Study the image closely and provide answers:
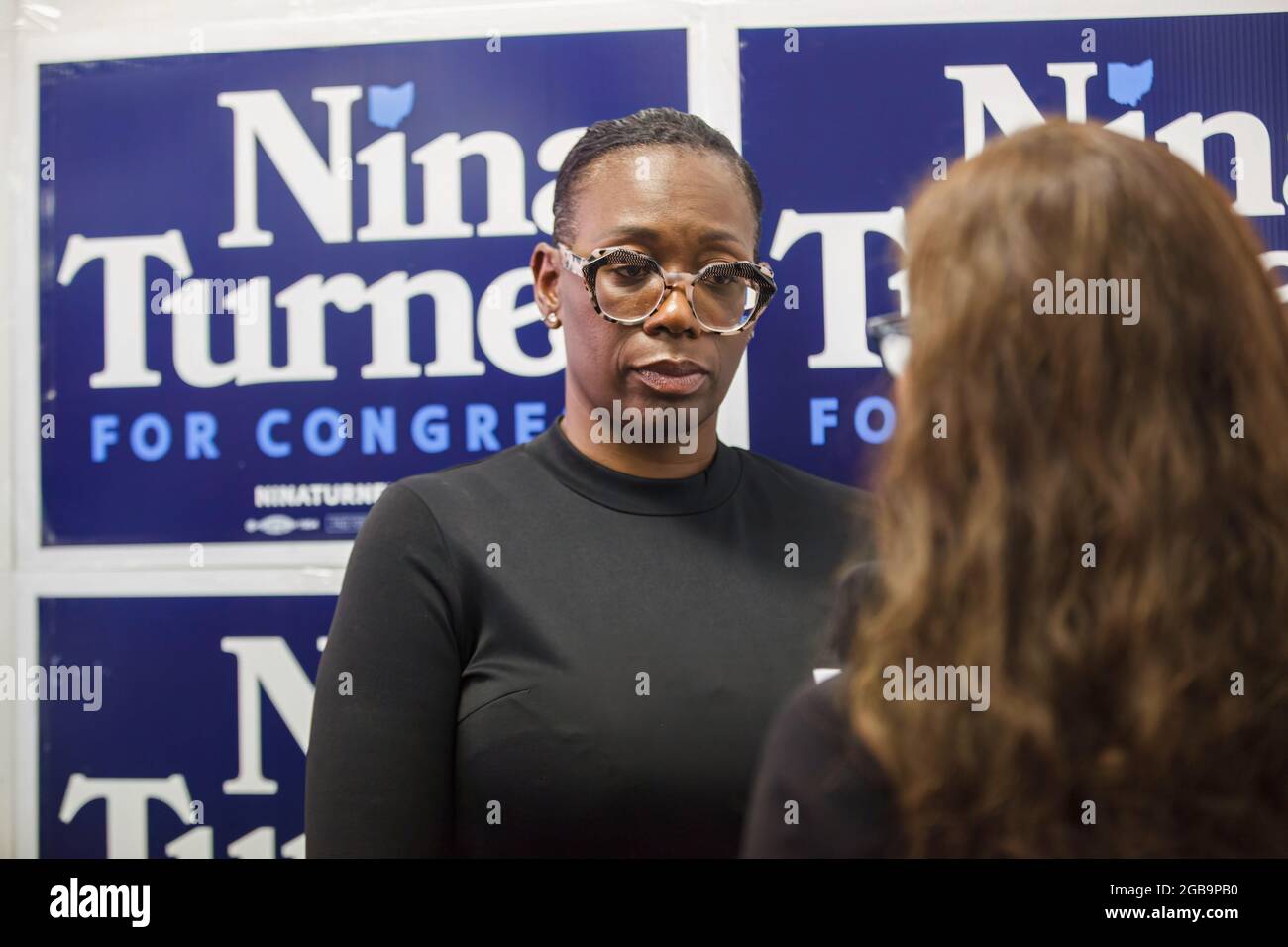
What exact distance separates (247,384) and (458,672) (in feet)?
1.83

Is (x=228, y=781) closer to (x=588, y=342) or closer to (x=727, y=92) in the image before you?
(x=588, y=342)

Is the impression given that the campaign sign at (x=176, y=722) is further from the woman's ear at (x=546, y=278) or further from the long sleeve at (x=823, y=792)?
the long sleeve at (x=823, y=792)

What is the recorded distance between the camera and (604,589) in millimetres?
1060

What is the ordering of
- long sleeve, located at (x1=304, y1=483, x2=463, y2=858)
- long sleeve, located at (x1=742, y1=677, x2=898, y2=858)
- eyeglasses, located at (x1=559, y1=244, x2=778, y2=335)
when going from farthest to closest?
eyeglasses, located at (x1=559, y1=244, x2=778, y2=335) → long sleeve, located at (x1=304, y1=483, x2=463, y2=858) → long sleeve, located at (x1=742, y1=677, x2=898, y2=858)

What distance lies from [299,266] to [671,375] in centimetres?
56

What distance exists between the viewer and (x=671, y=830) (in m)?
1.05

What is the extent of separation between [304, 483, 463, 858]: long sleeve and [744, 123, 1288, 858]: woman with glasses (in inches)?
15.9

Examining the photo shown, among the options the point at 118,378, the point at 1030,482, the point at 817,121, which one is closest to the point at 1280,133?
the point at 817,121

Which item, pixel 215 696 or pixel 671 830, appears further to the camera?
pixel 215 696

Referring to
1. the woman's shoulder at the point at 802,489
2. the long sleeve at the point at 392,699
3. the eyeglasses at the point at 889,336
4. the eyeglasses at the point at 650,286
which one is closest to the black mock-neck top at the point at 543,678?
the long sleeve at the point at 392,699

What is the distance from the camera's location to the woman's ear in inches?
45.6

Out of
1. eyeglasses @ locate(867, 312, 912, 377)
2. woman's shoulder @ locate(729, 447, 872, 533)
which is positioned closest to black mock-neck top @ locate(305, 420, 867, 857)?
woman's shoulder @ locate(729, 447, 872, 533)

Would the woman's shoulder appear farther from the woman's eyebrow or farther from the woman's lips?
the woman's eyebrow

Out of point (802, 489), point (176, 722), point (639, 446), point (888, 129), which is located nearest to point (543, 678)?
point (639, 446)
